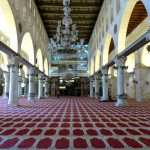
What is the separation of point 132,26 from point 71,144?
38.6 feet

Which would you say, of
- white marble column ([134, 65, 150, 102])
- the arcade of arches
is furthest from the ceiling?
white marble column ([134, 65, 150, 102])

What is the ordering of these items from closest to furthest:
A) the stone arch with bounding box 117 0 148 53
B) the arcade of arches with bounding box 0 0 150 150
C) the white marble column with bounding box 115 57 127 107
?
the arcade of arches with bounding box 0 0 150 150 < the stone arch with bounding box 117 0 148 53 < the white marble column with bounding box 115 57 127 107

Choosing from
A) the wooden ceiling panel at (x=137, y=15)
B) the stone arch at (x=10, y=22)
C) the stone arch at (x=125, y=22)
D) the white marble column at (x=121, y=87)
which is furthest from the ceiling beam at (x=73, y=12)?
the white marble column at (x=121, y=87)

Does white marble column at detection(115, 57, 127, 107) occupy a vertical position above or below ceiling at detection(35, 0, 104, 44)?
below

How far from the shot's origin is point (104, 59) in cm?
1259

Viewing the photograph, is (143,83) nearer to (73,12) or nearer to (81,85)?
(73,12)

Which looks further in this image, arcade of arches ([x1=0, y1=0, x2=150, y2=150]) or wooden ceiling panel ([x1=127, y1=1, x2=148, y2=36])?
wooden ceiling panel ([x1=127, y1=1, x2=148, y2=36])

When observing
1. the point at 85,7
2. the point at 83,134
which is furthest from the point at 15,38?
the point at 85,7

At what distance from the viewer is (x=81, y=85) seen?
2403 centimetres

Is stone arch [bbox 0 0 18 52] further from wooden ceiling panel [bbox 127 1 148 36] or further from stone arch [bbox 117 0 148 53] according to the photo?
wooden ceiling panel [bbox 127 1 148 36]

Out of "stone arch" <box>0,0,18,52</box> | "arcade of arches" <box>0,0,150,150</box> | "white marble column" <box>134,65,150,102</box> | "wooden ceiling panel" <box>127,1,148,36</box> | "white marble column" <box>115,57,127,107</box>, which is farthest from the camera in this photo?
"white marble column" <box>134,65,150,102</box>

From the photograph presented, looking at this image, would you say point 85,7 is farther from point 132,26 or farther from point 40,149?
point 40,149

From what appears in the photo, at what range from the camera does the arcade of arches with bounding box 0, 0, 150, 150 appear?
3234 millimetres

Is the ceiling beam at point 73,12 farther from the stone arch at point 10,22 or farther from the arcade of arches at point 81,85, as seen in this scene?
the stone arch at point 10,22
